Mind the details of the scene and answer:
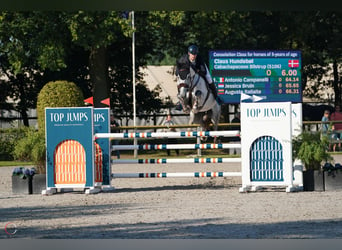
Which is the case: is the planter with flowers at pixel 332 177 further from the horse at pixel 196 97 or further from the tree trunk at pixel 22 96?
the tree trunk at pixel 22 96

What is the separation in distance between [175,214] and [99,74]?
19.7 m

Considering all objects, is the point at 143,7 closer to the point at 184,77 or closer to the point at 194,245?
the point at 194,245

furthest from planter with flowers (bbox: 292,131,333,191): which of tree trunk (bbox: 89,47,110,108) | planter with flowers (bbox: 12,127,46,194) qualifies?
tree trunk (bbox: 89,47,110,108)

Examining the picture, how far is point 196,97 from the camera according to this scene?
14555 mm

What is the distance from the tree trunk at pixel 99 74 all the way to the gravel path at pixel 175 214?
49.5 ft

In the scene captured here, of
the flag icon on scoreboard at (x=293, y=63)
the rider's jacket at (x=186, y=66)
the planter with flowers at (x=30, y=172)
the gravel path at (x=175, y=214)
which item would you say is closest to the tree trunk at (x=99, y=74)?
the flag icon on scoreboard at (x=293, y=63)

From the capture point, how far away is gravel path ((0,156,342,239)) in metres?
7.49

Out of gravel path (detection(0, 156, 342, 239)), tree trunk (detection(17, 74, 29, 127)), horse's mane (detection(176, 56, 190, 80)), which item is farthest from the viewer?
tree trunk (detection(17, 74, 29, 127))

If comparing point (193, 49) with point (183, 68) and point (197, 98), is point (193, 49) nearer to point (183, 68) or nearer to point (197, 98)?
point (183, 68)

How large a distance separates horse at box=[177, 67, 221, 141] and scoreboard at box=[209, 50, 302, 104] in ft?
25.1

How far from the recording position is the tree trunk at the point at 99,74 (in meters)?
28.2

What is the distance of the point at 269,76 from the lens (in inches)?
942

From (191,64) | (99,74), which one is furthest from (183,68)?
(99,74)

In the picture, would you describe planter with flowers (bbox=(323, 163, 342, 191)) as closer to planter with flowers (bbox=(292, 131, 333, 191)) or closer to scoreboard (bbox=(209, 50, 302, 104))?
planter with flowers (bbox=(292, 131, 333, 191))
